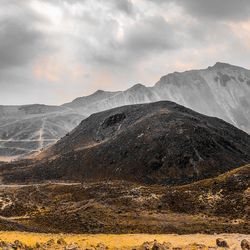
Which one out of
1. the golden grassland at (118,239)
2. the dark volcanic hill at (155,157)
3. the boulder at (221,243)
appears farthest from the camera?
the dark volcanic hill at (155,157)

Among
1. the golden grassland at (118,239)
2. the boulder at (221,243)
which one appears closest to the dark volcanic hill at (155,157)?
the golden grassland at (118,239)

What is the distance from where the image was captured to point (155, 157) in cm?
14438

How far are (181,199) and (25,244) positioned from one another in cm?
4828

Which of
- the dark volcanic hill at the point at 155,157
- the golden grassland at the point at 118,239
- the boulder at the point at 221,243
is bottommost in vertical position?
the golden grassland at the point at 118,239

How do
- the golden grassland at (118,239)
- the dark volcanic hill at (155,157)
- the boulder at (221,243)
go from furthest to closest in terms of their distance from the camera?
the dark volcanic hill at (155,157) → the golden grassland at (118,239) → the boulder at (221,243)

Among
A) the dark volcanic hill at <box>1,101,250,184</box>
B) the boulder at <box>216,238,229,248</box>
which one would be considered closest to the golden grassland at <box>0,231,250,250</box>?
the boulder at <box>216,238,229,248</box>

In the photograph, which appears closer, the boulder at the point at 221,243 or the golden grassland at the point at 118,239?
the boulder at the point at 221,243

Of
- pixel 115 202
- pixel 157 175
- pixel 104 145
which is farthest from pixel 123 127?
pixel 115 202

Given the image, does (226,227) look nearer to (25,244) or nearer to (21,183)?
(25,244)

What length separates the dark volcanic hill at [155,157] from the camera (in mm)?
135500

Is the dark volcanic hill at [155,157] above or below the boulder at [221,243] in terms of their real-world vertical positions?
above

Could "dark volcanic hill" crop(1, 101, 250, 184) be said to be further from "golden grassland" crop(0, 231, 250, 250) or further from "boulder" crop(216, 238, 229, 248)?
"boulder" crop(216, 238, 229, 248)

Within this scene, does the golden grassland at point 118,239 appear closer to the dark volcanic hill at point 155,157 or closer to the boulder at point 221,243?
the boulder at point 221,243

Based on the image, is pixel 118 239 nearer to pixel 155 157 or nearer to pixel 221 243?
pixel 221 243
